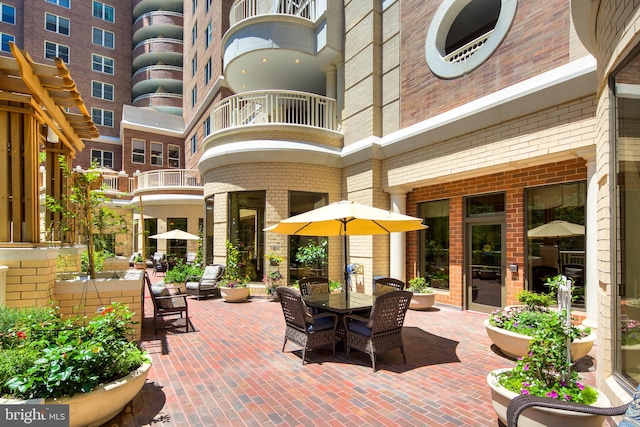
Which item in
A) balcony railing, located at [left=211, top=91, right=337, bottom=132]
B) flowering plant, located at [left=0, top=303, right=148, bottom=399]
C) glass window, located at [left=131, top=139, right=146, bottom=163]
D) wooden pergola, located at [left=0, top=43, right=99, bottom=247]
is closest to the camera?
flowering plant, located at [left=0, top=303, right=148, bottom=399]

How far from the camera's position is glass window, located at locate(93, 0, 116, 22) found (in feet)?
105

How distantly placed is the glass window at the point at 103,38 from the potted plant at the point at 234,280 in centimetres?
3135

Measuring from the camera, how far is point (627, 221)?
332 centimetres

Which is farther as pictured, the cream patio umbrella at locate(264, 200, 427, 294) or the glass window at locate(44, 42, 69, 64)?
the glass window at locate(44, 42, 69, 64)

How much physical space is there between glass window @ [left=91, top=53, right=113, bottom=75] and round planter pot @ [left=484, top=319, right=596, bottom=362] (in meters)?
37.5

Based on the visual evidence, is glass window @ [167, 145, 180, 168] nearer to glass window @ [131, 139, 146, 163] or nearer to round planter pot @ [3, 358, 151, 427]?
glass window @ [131, 139, 146, 163]

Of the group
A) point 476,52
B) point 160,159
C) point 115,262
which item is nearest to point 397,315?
point 476,52

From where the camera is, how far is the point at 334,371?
A: 16.2ft

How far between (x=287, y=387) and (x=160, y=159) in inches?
1013

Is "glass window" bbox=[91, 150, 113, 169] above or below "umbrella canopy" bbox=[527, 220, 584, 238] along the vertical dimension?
above

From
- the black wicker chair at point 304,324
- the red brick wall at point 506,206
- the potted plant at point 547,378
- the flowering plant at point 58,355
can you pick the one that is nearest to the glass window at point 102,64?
the red brick wall at point 506,206

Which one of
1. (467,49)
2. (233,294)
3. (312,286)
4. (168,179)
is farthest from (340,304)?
(168,179)

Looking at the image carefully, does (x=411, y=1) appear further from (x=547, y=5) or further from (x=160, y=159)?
(x=160, y=159)

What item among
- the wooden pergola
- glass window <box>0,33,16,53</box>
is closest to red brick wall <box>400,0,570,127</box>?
the wooden pergola
